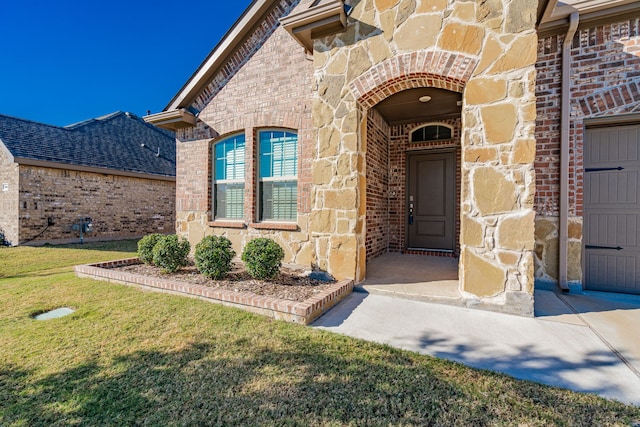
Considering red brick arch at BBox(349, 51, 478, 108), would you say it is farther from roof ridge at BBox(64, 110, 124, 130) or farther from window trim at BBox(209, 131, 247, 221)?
roof ridge at BBox(64, 110, 124, 130)

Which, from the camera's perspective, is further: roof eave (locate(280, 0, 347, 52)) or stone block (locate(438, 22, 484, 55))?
roof eave (locate(280, 0, 347, 52))

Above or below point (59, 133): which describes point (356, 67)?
below

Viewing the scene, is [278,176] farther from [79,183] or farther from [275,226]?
[79,183]

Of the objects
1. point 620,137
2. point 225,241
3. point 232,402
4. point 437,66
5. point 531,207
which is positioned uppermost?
point 437,66

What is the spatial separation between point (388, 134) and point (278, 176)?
3.33 m

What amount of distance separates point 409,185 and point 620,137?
382 cm

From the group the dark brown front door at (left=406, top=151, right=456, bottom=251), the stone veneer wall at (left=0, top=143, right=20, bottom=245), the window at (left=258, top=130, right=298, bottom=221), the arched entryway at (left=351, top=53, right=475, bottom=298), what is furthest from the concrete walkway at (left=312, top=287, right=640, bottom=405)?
the stone veneer wall at (left=0, top=143, right=20, bottom=245)

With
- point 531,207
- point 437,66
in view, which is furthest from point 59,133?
point 531,207

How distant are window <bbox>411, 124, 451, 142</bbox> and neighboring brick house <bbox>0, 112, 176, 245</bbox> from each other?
41.1 feet

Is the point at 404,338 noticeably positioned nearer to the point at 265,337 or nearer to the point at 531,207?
the point at 265,337

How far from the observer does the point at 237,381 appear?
2.31 meters

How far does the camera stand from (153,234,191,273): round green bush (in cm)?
510

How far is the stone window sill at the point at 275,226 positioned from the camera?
556cm

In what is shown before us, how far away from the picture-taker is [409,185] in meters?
7.40
